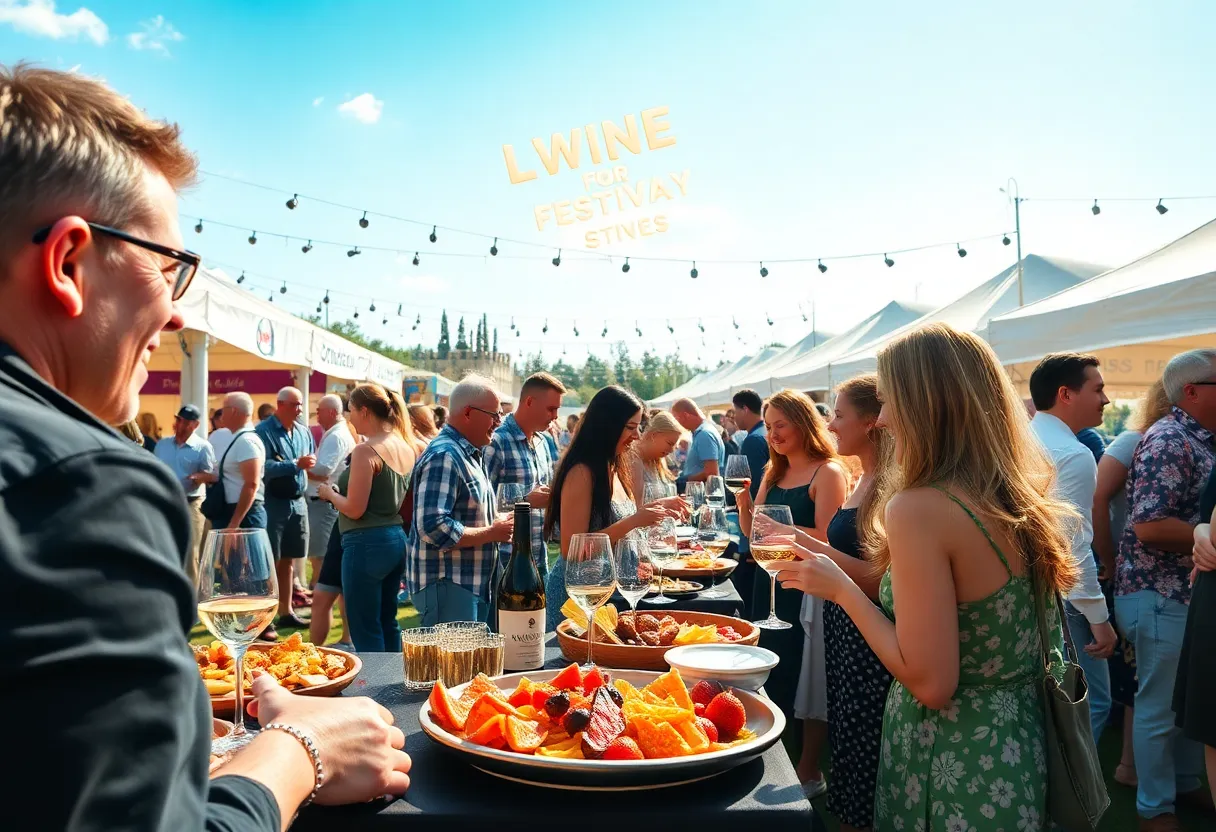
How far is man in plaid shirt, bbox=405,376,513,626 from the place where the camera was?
3701mm

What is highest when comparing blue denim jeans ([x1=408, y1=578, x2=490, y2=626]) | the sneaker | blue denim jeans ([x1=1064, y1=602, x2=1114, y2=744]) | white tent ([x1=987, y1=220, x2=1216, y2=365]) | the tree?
the tree

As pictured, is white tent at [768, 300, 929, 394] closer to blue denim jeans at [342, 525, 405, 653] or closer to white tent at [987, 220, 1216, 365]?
white tent at [987, 220, 1216, 365]

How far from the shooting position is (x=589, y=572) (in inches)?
70.2

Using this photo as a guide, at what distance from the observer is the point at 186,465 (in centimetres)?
672

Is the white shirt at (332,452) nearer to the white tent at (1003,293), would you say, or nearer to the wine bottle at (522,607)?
the wine bottle at (522,607)

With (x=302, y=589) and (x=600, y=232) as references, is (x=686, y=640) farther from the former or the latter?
(x=302, y=589)

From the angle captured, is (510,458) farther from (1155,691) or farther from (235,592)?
(235,592)

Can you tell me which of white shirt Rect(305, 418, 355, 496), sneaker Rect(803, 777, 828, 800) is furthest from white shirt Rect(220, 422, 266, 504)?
sneaker Rect(803, 777, 828, 800)

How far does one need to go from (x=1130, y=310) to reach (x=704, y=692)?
4835 millimetres

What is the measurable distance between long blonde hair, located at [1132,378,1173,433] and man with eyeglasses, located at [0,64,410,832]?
435cm

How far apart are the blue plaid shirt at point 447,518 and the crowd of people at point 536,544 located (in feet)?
0.05

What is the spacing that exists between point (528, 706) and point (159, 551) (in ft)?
3.08

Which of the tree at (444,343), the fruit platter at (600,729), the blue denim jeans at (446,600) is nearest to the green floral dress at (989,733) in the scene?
the fruit platter at (600,729)

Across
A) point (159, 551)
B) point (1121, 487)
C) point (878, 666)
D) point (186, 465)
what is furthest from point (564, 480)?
point (186, 465)
